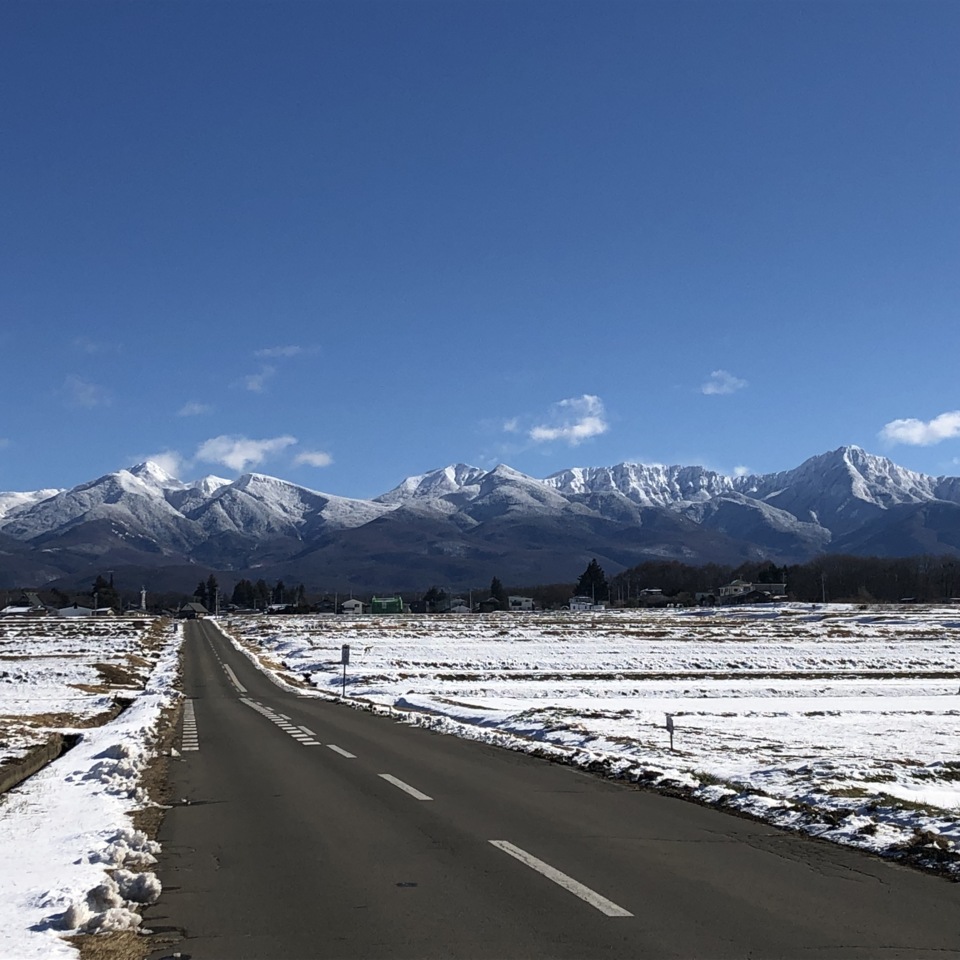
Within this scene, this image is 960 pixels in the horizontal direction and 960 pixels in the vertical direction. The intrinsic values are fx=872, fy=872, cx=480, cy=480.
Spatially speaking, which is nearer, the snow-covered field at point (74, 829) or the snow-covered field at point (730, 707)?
the snow-covered field at point (74, 829)

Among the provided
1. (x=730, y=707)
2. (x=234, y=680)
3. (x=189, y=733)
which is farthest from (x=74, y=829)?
(x=234, y=680)

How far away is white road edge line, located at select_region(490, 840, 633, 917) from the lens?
7.86 metres

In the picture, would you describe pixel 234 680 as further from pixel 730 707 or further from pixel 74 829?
pixel 74 829

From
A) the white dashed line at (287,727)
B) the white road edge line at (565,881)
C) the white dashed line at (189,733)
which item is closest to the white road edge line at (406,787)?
the white road edge line at (565,881)

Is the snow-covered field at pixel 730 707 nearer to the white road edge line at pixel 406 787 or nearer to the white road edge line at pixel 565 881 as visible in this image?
the white road edge line at pixel 565 881

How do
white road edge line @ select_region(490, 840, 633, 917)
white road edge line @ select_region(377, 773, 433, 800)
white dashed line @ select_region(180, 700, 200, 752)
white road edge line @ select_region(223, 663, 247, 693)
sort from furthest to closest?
white road edge line @ select_region(223, 663, 247, 693) → white dashed line @ select_region(180, 700, 200, 752) → white road edge line @ select_region(377, 773, 433, 800) → white road edge line @ select_region(490, 840, 633, 917)

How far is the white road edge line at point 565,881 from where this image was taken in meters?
7.86

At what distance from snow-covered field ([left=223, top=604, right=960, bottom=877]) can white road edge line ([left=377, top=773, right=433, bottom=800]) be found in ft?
13.6

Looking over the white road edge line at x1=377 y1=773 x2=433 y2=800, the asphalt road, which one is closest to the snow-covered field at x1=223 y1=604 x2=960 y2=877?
the asphalt road

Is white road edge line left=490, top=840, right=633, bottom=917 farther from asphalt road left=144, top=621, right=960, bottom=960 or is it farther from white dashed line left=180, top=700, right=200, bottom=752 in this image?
white dashed line left=180, top=700, right=200, bottom=752

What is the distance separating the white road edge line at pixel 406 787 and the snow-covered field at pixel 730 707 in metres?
4.15

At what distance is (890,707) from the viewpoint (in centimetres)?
3522

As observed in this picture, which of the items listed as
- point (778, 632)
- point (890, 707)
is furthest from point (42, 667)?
point (778, 632)

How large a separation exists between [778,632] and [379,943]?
107075 mm
